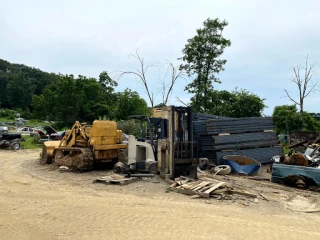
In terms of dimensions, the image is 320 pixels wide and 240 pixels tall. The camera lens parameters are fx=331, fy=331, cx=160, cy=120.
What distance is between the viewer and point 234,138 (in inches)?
609

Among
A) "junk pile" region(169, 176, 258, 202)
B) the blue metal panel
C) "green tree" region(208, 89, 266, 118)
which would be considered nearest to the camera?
"junk pile" region(169, 176, 258, 202)

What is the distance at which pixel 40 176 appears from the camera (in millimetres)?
11711

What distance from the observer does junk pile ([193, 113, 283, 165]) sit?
14.9 meters

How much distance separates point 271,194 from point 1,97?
90.4 metres

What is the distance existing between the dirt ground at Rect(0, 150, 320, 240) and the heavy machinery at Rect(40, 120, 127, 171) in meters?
2.21

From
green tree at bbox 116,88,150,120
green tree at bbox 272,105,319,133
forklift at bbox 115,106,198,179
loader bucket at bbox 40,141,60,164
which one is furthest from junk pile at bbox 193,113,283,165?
green tree at bbox 116,88,150,120

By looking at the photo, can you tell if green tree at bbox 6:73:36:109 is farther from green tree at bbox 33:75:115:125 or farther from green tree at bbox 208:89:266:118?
green tree at bbox 208:89:266:118

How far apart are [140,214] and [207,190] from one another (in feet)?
8.44

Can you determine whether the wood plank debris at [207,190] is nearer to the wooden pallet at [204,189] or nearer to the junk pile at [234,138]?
the wooden pallet at [204,189]

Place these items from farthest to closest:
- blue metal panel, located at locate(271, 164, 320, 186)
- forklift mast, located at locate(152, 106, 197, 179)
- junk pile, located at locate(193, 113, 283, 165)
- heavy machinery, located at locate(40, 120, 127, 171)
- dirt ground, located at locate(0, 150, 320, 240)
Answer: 1. junk pile, located at locate(193, 113, 283, 165)
2. heavy machinery, located at locate(40, 120, 127, 171)
3. forklift mast, located at locate(152, 106, 197, 179)
4. blue metal panel, located at locate(271, 164, 320, 186)
5. dirt ground, located at locate(0, 150, 320, 240)

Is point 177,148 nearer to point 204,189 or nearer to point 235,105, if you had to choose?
point 204,189

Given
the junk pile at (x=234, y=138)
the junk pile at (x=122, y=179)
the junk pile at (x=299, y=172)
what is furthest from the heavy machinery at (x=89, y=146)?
the junk pile at (x=299, y=172)

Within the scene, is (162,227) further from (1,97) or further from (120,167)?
(1,97)

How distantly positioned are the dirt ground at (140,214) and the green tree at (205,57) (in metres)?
15.4
